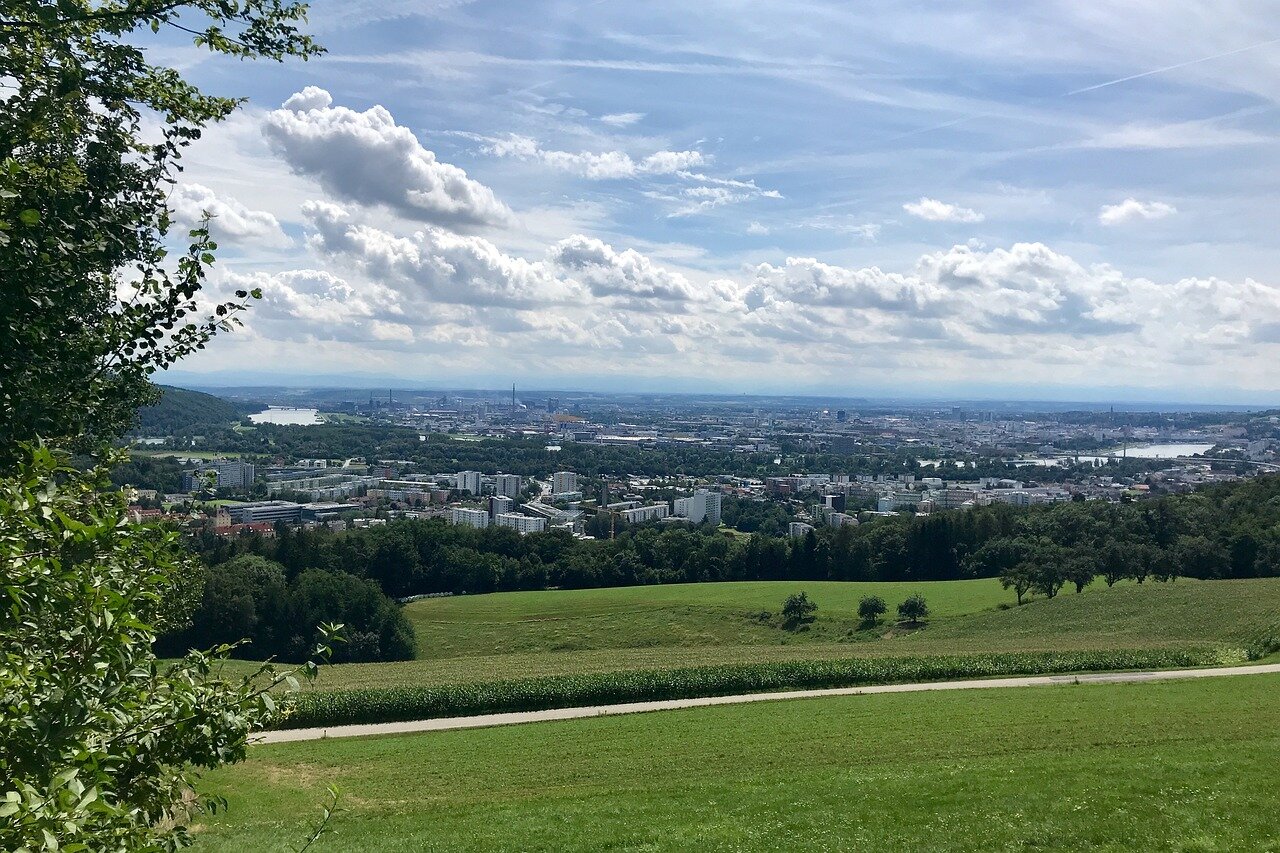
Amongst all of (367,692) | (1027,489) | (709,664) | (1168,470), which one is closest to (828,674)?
(709,664)

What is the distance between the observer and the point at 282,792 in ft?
56.8

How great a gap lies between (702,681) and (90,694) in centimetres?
2855

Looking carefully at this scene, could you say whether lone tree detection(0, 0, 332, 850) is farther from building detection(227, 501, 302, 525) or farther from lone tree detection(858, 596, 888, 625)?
building detection(227, 501, 302, 525)

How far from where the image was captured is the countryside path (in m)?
25.8

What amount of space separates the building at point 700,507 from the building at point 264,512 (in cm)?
5343

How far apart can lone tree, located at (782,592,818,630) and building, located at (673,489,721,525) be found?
65.4 meters

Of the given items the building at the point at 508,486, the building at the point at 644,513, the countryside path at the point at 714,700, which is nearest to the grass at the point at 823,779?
the countryside path at the point at 714,700

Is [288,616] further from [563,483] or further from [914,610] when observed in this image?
[563,483]

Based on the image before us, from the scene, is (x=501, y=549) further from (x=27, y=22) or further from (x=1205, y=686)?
(x=27, y=22)

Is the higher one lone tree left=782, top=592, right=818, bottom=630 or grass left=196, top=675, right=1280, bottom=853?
grass left=196, top=675, right=1280, bottom=853

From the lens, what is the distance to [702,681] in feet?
99.8

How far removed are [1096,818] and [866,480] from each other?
15514 centimetres

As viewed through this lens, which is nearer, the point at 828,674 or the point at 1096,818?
the point at 1096,818

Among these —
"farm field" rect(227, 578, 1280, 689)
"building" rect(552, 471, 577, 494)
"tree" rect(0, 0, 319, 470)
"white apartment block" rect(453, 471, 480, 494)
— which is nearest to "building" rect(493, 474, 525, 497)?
"white apartment block" rect(453, 471, 480, 494)
